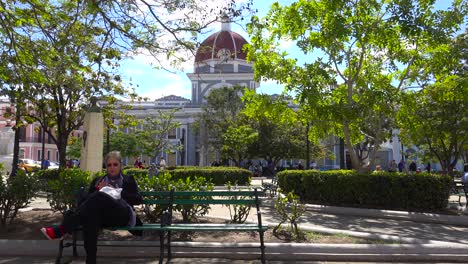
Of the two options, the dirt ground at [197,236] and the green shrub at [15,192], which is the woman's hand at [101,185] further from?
the green shrub at [15,192]

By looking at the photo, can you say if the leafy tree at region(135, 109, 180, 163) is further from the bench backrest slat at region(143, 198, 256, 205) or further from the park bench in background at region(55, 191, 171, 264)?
the bench backrest slat at region(143, 198, 256, 205)

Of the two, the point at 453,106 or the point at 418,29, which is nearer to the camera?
the point at 418,29

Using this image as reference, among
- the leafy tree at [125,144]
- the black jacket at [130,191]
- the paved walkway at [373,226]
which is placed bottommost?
the paved walkway at [373,226]

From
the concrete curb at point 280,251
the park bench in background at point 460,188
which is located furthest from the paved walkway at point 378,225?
the park bench in background at point 460,188

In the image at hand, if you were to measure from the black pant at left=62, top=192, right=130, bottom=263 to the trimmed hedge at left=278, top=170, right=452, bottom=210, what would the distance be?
763 centimetres

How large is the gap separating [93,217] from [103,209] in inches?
6.2

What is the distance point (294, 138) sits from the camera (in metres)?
38.5

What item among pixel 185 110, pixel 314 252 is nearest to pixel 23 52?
pixel 314 252

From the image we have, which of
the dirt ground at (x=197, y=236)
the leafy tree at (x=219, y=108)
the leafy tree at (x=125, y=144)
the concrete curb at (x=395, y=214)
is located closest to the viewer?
the dirt ground at (x=197, y=236)

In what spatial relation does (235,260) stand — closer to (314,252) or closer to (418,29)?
(314,252)

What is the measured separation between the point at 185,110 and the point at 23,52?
4389 centimetres

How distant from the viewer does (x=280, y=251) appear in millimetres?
5930

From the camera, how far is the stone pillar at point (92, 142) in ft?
37.5

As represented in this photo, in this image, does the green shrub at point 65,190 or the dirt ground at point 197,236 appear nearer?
the dirt ground at point 197,236
